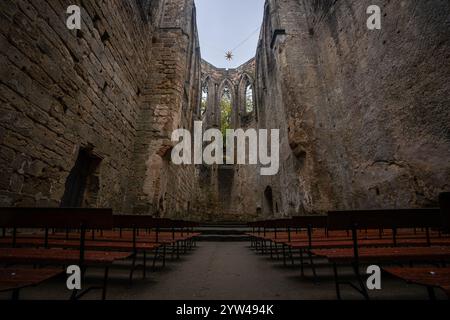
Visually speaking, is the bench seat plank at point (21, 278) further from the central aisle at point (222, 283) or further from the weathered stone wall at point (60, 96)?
the weathered stone wall at point (60, 96)

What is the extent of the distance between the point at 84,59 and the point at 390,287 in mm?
6137

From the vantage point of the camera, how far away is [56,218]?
5.26 feet

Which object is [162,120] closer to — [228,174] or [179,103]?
[179,103]

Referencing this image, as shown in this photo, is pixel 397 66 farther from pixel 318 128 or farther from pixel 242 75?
pixel 242 75

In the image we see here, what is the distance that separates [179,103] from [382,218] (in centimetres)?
777

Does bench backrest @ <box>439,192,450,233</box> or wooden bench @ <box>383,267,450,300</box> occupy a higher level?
bench backrest @ <box>439,192,450,233</box>

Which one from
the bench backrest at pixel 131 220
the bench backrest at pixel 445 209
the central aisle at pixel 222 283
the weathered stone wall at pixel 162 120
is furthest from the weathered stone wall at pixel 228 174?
the bench backrest at pixel 445 209

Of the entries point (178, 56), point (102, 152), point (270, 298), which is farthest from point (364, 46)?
point (102, 152)

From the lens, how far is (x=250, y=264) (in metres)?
3.20

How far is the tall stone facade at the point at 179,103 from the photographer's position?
344cm

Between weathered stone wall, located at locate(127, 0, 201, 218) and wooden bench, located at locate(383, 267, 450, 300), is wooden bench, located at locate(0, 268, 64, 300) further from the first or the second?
weathered stone wall, located at locate(127, 0, 201, 218)

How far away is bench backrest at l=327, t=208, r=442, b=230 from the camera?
166 cm

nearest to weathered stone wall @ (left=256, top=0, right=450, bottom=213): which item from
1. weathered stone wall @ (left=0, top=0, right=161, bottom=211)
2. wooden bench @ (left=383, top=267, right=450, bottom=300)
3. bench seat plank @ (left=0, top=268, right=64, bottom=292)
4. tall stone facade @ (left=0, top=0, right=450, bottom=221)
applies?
tall stone facade @ (left=0, top=0, right=450, bottom=221)

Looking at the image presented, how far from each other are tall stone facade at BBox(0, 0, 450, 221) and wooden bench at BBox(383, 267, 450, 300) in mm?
3613
